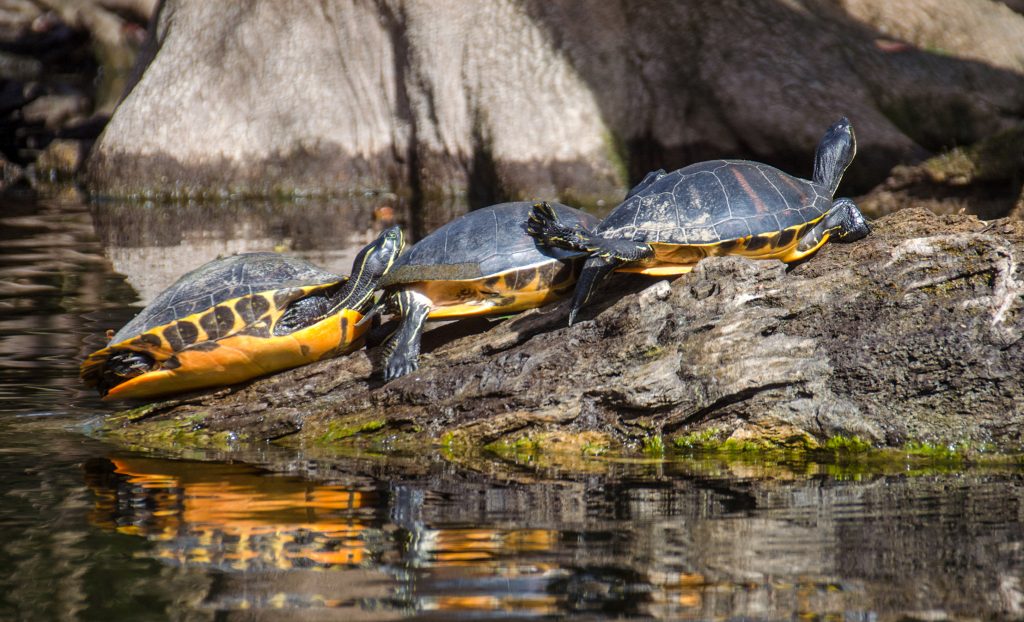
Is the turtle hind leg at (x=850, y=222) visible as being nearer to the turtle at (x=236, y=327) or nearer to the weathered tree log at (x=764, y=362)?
the weathered tree log at (x=764, y=362)

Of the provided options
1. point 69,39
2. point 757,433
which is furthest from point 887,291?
point 69,39

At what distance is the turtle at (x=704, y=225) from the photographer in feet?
16.8

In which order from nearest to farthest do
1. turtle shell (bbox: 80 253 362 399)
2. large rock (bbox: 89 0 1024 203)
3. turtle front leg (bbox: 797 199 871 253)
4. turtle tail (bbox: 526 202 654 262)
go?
turtle tail (bbox: 526 202 654 262) < turtle front leg (bbox: 797 199 871 253) < turtle shell (bbox: 80 253 362 399) < large rock (bbox: 89 0 1024 203)

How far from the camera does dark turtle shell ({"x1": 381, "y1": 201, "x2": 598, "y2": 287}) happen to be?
542cm

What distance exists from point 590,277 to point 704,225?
23.1 inches

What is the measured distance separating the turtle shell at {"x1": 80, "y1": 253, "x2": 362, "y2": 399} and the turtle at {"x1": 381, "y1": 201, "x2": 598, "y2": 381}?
0.38 metres

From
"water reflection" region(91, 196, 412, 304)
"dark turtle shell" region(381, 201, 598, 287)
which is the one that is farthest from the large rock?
"dark turtle shell" region(381, 201, 598, 287)

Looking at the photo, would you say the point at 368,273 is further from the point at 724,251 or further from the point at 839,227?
the point at 839,227

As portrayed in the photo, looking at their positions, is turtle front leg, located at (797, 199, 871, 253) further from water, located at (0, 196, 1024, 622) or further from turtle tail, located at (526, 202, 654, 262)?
water, located at (0, 196, 1024, 622)

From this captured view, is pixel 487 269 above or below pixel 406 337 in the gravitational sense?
above

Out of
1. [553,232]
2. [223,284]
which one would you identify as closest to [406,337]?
[553,232]

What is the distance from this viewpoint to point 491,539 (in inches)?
145

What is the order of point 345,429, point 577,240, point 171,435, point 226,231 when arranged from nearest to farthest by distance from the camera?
point 577,240 < point 345,429 < point 171,435 < point 226,231

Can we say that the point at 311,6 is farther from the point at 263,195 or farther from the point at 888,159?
the point at 888,159
